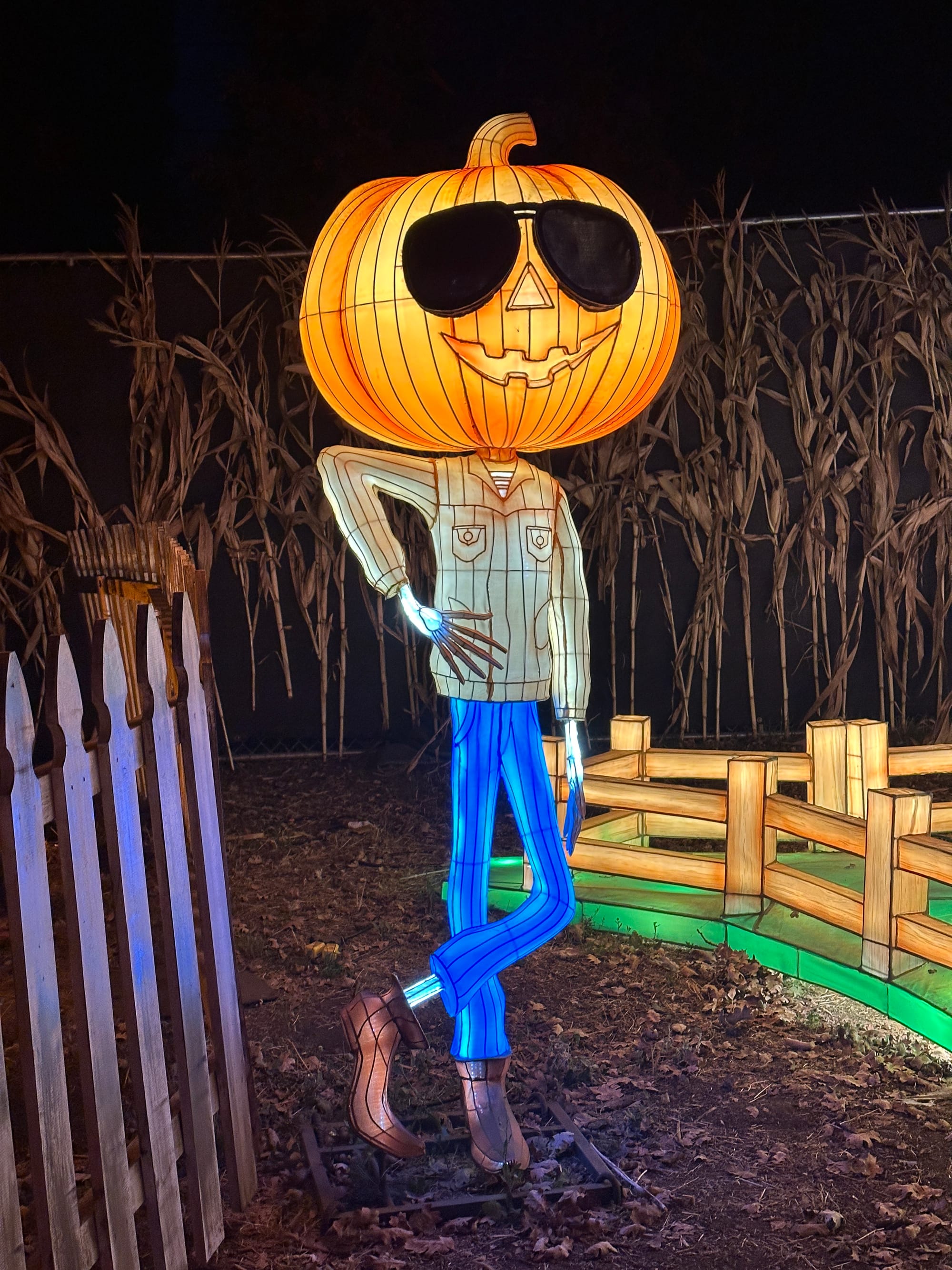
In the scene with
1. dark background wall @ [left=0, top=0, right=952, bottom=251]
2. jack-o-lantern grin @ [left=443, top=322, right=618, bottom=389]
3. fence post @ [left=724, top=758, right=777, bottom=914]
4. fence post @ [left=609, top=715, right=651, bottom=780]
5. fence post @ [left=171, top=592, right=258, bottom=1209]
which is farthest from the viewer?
dark background wall @ [left=0, top=0, right=952, bottom=251]

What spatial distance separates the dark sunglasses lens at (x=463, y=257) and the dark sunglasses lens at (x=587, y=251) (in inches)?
2.9

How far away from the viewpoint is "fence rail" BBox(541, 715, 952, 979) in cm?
304

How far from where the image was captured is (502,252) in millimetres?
2451

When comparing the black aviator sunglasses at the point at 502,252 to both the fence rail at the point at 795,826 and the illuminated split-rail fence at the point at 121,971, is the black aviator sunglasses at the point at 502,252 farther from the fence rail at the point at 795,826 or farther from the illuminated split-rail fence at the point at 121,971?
the fence rail at the point at 795,826

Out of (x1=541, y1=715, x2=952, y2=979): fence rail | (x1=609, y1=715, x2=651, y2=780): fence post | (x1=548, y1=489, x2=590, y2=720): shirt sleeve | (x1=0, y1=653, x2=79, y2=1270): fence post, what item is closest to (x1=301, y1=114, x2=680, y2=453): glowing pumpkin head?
(x1=548, y1=489, x2=590, y2=720): shirt sleeve

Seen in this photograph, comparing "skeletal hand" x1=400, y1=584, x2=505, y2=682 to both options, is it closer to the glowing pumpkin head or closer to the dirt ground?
the glowing pumpkin head

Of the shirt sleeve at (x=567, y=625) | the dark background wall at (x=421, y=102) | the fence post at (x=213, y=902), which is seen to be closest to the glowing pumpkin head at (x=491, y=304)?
the shirt sleeve at (x=567, y=625)

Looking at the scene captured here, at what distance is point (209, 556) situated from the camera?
553cm

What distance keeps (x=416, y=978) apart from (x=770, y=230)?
3.98 metres

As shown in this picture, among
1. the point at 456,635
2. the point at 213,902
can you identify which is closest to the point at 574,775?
the point at 456,635

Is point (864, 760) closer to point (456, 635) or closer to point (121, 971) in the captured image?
point (456, 635)

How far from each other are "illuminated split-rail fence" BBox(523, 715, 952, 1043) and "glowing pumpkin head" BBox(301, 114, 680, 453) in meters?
1.35

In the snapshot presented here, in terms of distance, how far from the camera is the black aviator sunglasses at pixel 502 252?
2453 mm

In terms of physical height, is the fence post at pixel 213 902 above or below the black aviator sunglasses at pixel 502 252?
below
